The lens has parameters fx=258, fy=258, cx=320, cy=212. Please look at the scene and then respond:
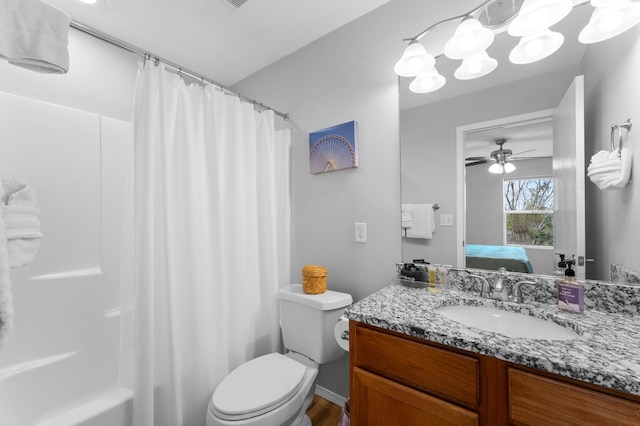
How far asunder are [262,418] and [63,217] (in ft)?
5.68

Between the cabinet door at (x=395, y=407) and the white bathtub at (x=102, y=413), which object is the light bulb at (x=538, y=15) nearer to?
the cabinet door at (x=395, y=407)

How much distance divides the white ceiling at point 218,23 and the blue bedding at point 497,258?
1.53 metres

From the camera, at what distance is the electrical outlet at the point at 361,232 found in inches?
64.5

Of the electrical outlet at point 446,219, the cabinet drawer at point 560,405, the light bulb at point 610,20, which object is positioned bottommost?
the cabinet drawer at point 560,405

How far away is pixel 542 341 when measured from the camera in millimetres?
734

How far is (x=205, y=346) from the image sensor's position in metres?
1.39

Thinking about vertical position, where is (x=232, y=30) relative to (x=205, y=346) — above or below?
above

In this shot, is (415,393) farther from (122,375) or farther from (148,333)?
(122,375)

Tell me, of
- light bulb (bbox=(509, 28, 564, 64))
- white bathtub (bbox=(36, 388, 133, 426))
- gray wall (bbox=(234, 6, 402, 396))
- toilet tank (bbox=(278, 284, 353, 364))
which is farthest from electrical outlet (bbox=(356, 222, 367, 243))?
white bathtub (bbox=(36, 388, 133, 426))

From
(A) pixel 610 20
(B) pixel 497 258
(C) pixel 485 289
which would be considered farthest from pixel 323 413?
(A) pixel 610 20

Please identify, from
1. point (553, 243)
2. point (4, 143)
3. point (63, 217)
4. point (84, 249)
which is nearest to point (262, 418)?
point (553, 243)

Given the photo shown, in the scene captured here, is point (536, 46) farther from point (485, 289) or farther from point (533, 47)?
point (485, 289)

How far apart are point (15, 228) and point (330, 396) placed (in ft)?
6.01

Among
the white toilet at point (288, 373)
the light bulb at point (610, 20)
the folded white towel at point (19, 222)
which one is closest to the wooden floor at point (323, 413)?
the white toilet at point (288, 373)
